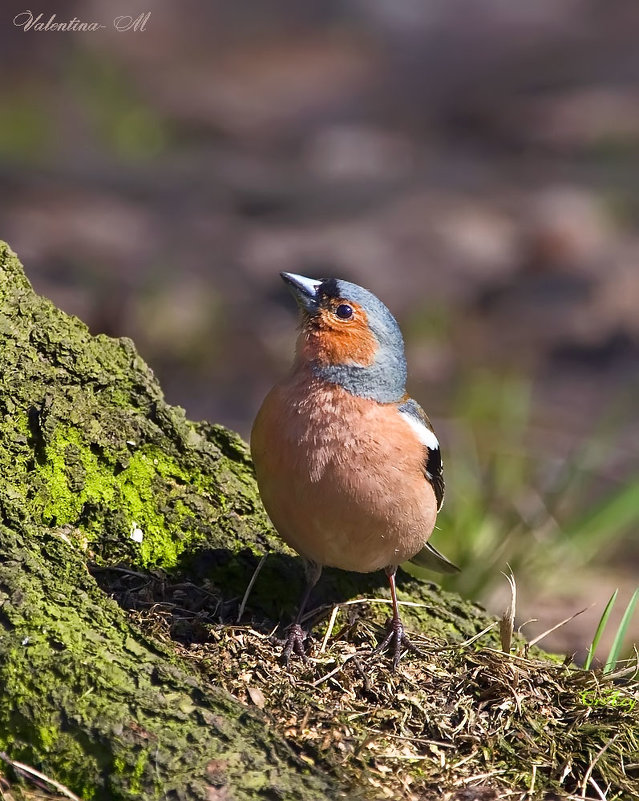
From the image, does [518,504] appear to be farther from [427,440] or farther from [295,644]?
[295,644]

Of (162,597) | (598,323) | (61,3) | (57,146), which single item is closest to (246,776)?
(162,597)

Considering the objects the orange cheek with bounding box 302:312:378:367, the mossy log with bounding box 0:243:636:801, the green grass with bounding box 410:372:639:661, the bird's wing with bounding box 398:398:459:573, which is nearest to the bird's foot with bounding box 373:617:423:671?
the mossy log with bounding box 0:243:636:801

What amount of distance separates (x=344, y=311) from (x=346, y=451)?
0.78 meters

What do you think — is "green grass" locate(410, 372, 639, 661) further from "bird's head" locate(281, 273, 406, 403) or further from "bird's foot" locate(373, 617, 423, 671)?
"bird's head" locate(281, 273, 406, 403)

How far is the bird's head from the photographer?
441cm

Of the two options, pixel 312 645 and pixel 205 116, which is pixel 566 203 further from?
pixel 312 645

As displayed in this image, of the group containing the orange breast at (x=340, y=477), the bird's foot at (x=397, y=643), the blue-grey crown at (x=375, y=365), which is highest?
the blue-grey crown at (x=375, y=365)

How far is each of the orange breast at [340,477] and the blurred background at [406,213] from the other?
1722mm

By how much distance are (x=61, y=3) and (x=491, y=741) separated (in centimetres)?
1358

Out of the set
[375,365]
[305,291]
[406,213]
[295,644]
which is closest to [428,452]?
[375,365]

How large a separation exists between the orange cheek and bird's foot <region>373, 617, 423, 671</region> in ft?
3.64

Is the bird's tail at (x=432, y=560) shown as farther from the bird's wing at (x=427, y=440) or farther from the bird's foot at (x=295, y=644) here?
the bird's foot at (x=295, y=644)

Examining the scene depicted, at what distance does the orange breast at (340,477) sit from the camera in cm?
396

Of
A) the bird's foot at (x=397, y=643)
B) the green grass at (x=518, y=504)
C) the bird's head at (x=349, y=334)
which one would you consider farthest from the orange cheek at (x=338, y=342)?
the green grass at (x=518, y=504)
